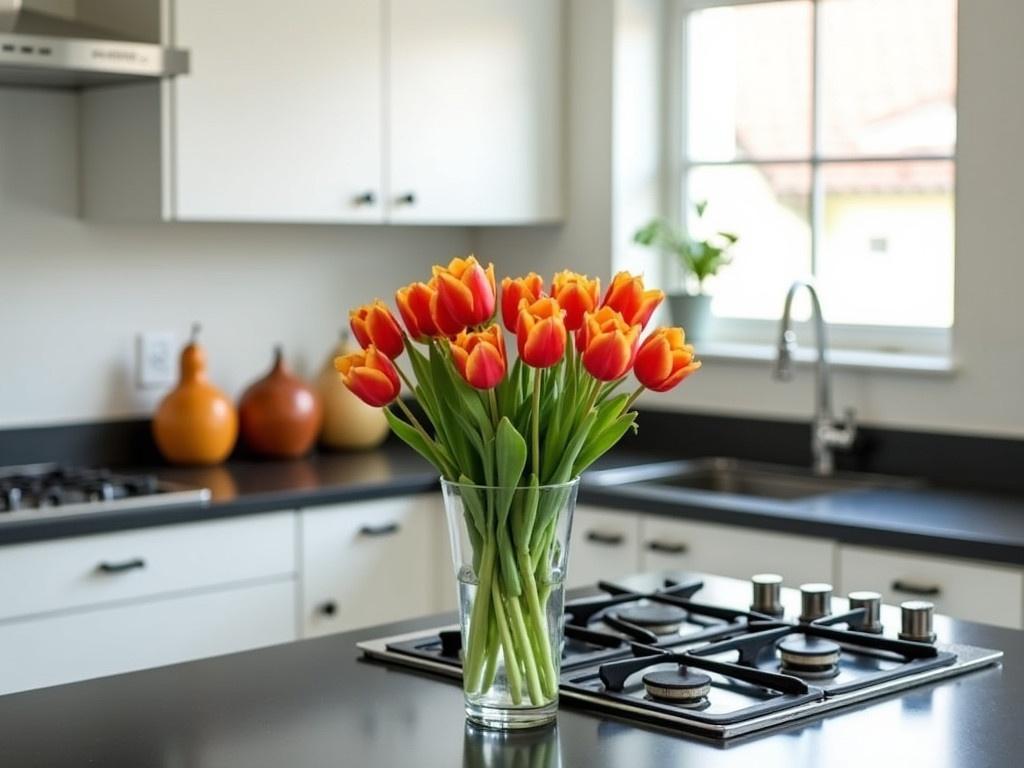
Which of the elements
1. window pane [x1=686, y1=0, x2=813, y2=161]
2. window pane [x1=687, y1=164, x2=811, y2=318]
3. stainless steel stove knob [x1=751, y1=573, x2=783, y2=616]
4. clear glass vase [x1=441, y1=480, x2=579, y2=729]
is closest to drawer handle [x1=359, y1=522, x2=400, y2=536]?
window pane [x1=687, y1=164, x2=811, y2=318]

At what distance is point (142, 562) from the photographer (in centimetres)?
315

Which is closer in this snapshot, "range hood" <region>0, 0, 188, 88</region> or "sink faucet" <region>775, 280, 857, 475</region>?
"range hood" <region>0, 0, 188, 88</region>

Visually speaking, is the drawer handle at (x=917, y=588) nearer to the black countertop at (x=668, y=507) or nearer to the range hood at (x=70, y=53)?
the black countertop at (x=668, y=507)

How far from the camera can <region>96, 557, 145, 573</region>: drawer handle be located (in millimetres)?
3096

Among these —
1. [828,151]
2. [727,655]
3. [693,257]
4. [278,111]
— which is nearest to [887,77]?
[828,151]

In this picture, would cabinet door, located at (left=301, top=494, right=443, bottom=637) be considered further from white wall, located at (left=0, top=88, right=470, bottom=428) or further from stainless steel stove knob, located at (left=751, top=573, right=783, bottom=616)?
stainless steel stove knob, located at (left=751, top=573, right=783, bottom=616)

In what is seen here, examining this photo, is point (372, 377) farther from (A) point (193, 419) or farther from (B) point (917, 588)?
(A) point (193, 419)

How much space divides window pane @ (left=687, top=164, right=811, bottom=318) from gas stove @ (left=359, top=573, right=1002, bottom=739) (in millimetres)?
1943

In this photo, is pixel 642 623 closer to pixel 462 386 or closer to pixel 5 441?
pixel 462 386

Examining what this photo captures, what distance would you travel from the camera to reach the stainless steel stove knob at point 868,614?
200 centimetres

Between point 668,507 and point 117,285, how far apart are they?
4.56ft

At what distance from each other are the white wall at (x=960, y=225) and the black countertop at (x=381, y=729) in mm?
1717

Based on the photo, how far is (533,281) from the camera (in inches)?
61.8

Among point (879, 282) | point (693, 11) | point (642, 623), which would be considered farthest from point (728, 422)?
point (642, 623)
